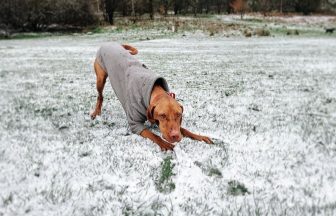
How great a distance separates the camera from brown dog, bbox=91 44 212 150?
4.12m

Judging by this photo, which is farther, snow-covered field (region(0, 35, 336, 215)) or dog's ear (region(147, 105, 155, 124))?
dog's ear (region(147, 105, 155, 124))

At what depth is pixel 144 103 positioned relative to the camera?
15.1ft

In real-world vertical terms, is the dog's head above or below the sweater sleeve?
above

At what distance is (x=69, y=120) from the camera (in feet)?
19.2

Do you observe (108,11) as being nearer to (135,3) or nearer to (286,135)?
(135,3)

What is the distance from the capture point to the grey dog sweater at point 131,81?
15.2ft

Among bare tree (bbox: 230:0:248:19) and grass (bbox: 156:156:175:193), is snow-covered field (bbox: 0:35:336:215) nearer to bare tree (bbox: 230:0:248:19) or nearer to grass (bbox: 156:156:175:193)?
grass (bbox: 156:156:175:193)

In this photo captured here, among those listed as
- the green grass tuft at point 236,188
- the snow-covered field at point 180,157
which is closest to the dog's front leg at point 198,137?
the snow-covered field at point 180,157

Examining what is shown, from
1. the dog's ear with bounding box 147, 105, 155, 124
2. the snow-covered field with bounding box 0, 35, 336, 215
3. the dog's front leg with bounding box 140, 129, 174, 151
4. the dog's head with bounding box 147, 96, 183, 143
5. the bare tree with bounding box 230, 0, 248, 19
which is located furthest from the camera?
the bare tree with bounding box 230, 0, 248, 19

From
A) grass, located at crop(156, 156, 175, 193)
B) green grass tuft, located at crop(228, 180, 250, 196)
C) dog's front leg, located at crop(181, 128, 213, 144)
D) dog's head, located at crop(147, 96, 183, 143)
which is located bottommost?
green grass tuft, located at crop(228, 180, 250, 196)

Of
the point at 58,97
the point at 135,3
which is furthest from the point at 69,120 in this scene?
the point at 135,3

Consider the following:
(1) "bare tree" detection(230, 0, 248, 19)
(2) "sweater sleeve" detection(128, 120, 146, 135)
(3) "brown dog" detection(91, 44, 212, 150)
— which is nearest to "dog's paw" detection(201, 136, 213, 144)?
(3) "brown dog" detection(91, 44, 212, 150)

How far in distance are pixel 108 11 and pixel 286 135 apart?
41713 mm

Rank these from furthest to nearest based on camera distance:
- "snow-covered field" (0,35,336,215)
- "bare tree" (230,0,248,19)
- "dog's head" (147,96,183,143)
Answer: "bare tree" (230,0,248,19) → "dog's head" (147,96,183,143) → "snow-covered field" (0,35,336,215)
